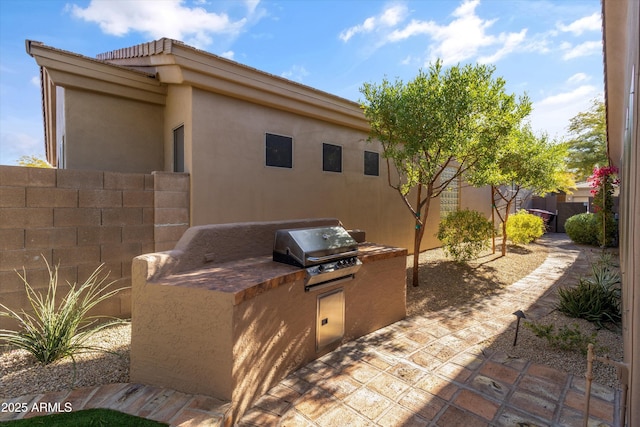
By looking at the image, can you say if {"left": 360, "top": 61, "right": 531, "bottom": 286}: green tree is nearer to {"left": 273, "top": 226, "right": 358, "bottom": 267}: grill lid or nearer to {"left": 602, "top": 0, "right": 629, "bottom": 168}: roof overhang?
{"left": 602, "top": 0, "right": 629, "bottom": 168}: roof overhang

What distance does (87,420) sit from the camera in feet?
7.68

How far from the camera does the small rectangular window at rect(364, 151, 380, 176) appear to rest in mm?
8953

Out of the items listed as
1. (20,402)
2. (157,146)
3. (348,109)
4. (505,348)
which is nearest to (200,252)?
(20,402)

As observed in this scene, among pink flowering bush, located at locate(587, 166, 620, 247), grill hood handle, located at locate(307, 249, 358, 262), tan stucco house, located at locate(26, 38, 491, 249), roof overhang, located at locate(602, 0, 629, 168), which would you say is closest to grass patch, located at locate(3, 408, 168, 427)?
grill hood handle, located at locate(307, 249, 358, 262)

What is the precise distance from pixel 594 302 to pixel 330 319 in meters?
4.42

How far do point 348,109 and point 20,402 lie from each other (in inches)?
303

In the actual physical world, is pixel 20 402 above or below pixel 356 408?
above

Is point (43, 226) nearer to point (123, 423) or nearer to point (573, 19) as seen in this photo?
point (123, 423)

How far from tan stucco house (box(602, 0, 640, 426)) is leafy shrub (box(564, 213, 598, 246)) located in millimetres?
3897

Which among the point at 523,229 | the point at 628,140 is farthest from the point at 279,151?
the point at 523,229

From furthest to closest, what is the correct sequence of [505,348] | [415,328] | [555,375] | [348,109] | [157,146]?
[348,109] < [157,146] < [415,328] < [505,348] < [555,375]

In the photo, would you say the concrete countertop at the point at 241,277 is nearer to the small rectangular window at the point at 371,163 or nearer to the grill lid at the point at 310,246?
the grill lid at the point at 310,246

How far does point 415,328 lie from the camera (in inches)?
185

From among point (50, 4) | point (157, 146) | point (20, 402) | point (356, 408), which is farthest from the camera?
point (157, 146)
